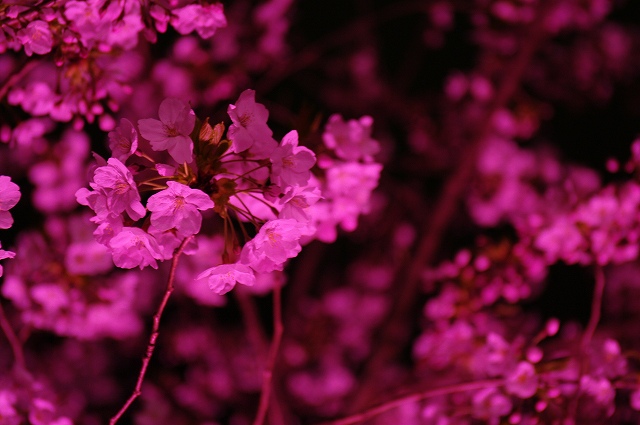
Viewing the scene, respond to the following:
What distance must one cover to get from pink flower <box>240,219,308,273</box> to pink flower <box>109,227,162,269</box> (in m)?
0.20

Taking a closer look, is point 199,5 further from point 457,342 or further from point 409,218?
point 409,218

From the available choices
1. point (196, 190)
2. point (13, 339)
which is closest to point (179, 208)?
point (196, 190)

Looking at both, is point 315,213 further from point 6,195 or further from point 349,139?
point 6,195

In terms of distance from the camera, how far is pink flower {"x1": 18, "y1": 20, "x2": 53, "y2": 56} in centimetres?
151

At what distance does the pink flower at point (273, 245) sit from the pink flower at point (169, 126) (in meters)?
0.26

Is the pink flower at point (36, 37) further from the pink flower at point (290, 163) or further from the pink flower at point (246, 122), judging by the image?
the pink flower at point (290, 163)

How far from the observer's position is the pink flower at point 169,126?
4.16 ft

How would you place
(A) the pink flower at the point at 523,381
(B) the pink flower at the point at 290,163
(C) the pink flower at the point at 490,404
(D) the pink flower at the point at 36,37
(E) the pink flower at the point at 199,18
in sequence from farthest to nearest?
A: 1. (C) the pink flower at the point at 490,404
2. (A) the pink flower at the point at 523,381
3. (E) the pink flower at the point at 199,18
4. (D) the pink flower at the point at 36,37
5. (B) the pink flower at the point at 290,163

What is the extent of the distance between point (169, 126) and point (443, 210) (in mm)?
2253

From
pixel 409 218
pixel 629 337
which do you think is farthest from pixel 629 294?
pixel 409 218

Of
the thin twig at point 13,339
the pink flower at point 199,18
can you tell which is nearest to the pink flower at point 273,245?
the pink flower at point 199,18

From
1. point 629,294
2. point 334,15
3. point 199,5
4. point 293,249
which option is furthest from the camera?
point 334,15

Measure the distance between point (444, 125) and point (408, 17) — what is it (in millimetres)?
1174

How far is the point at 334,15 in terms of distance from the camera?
4992 mm
